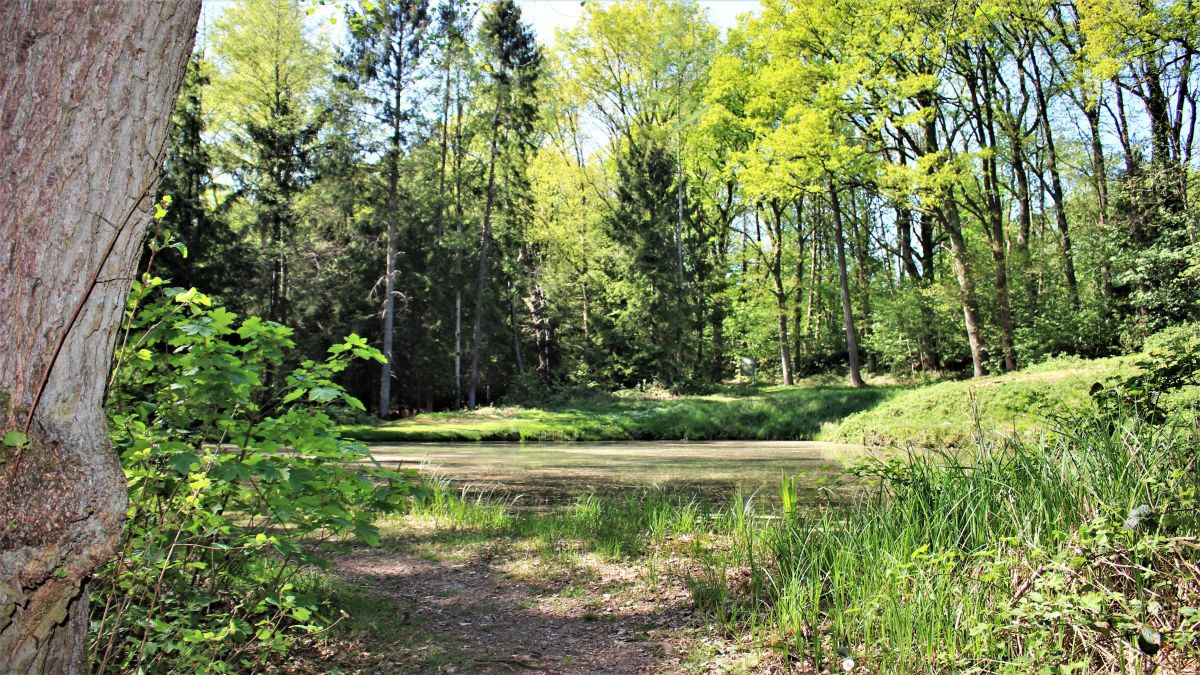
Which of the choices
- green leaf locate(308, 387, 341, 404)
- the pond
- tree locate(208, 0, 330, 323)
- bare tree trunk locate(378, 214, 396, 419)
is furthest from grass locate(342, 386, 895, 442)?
green leaf locate(308, 387, 341, 404)

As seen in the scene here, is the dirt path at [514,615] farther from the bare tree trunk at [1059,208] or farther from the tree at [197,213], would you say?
the bare tree trunk at [1059,208]

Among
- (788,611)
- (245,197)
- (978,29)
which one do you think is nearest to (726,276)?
(978,29)

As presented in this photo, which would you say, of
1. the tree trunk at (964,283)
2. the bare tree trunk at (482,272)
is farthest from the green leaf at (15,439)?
the bare tree trunk at (482,272)

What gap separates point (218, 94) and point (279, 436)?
86.6 ft

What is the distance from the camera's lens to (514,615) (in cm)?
380

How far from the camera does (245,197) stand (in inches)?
947

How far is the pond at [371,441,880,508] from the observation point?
7834mm

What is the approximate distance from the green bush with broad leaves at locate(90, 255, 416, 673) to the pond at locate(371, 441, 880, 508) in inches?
118

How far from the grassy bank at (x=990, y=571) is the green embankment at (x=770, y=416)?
383 inches

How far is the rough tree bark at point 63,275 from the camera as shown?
1.59 m

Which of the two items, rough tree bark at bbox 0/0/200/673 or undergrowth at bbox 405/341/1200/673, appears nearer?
rough tree bark at bbox 0/0/200/673

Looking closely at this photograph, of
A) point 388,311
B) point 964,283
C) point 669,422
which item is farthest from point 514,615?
point 388,311

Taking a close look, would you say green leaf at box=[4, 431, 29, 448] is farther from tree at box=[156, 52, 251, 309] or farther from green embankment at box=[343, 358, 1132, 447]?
tree at box=[156, 52, 251, 309]

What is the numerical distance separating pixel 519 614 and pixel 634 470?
6.97 meters
